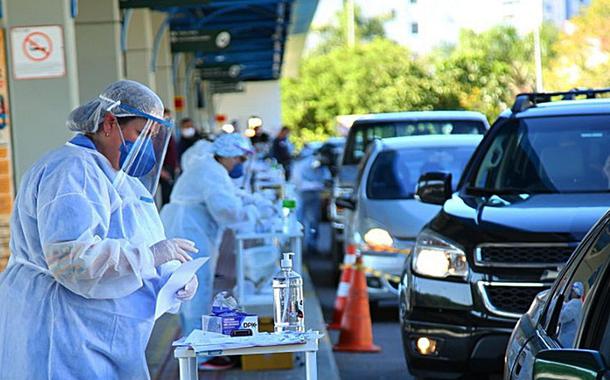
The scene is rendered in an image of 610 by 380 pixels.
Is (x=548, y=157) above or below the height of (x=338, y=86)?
above

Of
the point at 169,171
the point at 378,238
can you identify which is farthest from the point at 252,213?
the point at 169,171

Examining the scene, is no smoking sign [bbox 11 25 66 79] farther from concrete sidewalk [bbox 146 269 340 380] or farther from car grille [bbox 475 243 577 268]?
car grille [bbox 475 243 577 268]

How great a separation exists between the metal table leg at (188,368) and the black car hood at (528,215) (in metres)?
3.15

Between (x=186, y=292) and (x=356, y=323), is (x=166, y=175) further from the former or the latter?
(x=186, y=292)

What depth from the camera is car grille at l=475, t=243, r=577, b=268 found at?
7996 millimetres

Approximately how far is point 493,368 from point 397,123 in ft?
32.6

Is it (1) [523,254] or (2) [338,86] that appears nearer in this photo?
(1) [523,254]

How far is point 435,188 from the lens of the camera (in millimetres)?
9820

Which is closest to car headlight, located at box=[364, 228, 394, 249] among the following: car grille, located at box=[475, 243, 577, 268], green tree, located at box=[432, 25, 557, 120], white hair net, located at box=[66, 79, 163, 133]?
car grille, located at box=[475, 243, 577, 268]

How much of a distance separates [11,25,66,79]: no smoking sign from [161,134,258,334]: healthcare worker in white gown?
1.81m

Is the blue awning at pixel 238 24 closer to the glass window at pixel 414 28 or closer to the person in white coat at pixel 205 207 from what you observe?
the person in white coat at pixel 205 207

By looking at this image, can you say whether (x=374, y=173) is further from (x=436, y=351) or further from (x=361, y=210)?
(x=436, y=351)

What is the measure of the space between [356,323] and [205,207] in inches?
73.0

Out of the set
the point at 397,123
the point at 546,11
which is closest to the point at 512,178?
the point at 397,123
